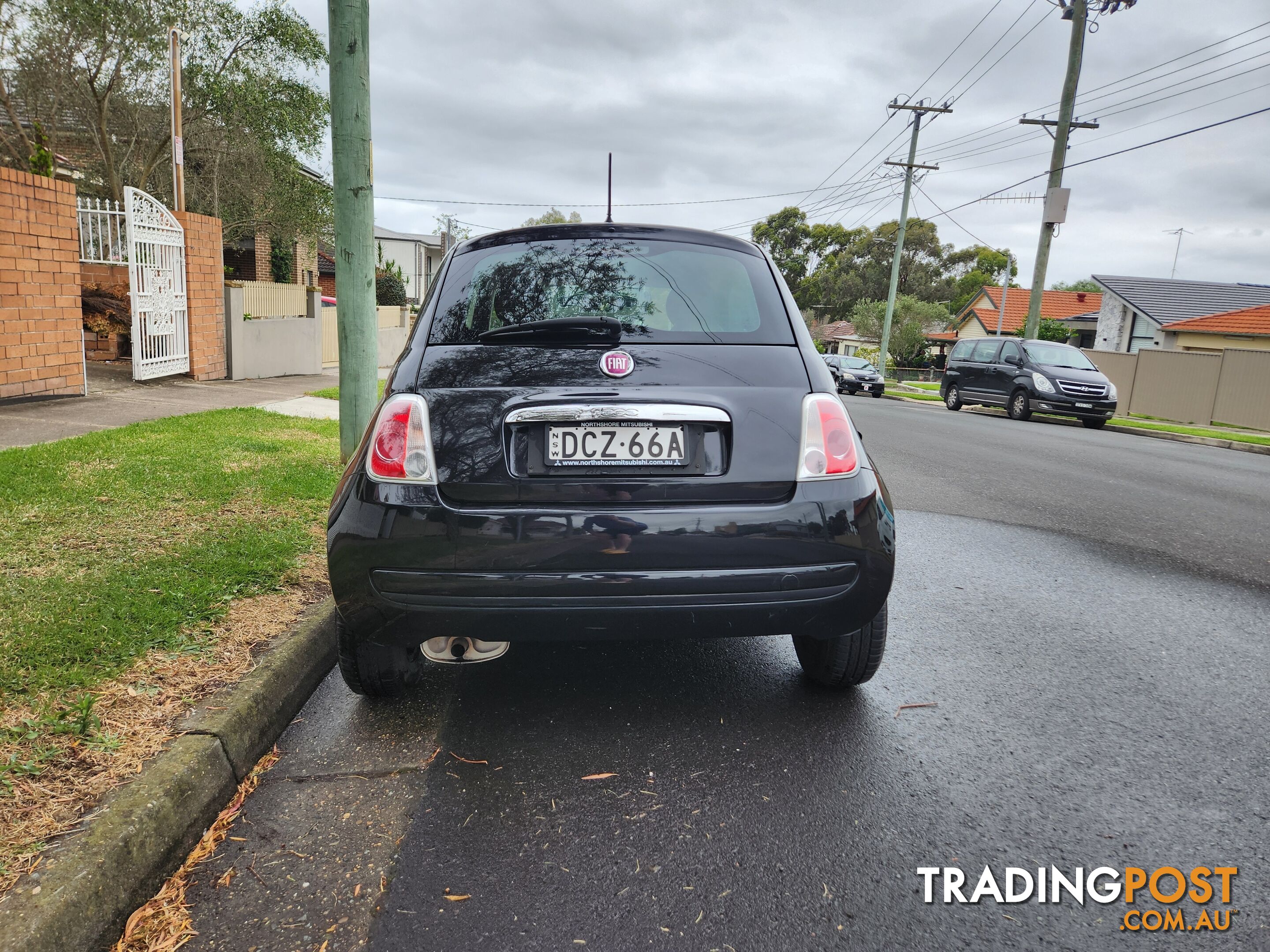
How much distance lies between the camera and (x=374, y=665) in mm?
2848

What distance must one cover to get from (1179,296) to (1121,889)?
139 feet

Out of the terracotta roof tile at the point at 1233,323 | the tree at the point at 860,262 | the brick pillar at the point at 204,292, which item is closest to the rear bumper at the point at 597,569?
the brick pillar at the point at 204,292

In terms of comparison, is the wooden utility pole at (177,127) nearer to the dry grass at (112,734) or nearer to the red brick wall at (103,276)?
the red brick wall at (103,276)

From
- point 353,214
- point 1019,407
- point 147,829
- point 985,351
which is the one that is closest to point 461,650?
point 147,829

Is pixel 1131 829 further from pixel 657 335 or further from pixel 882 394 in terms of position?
pixel 882 394

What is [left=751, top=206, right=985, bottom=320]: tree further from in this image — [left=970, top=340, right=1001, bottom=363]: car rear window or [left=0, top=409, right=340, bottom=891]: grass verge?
[left=0, top=409, right=340, bottom=891]: grass verge

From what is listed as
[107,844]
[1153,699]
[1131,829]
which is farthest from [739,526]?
[1153,699]

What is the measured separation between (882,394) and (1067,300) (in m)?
30.1

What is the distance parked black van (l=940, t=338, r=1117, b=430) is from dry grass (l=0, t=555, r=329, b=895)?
17.8 m

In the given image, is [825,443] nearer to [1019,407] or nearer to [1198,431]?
[1019,407]

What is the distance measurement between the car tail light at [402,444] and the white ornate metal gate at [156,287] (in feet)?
30.6

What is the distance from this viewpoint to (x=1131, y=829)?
2307mm

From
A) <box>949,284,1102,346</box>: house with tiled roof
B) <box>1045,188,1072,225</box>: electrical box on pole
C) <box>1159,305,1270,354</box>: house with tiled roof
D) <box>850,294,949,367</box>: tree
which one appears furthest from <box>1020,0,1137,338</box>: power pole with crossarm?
<box>850,294,949,367</box>: tree

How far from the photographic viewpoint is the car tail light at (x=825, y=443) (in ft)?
8.31
